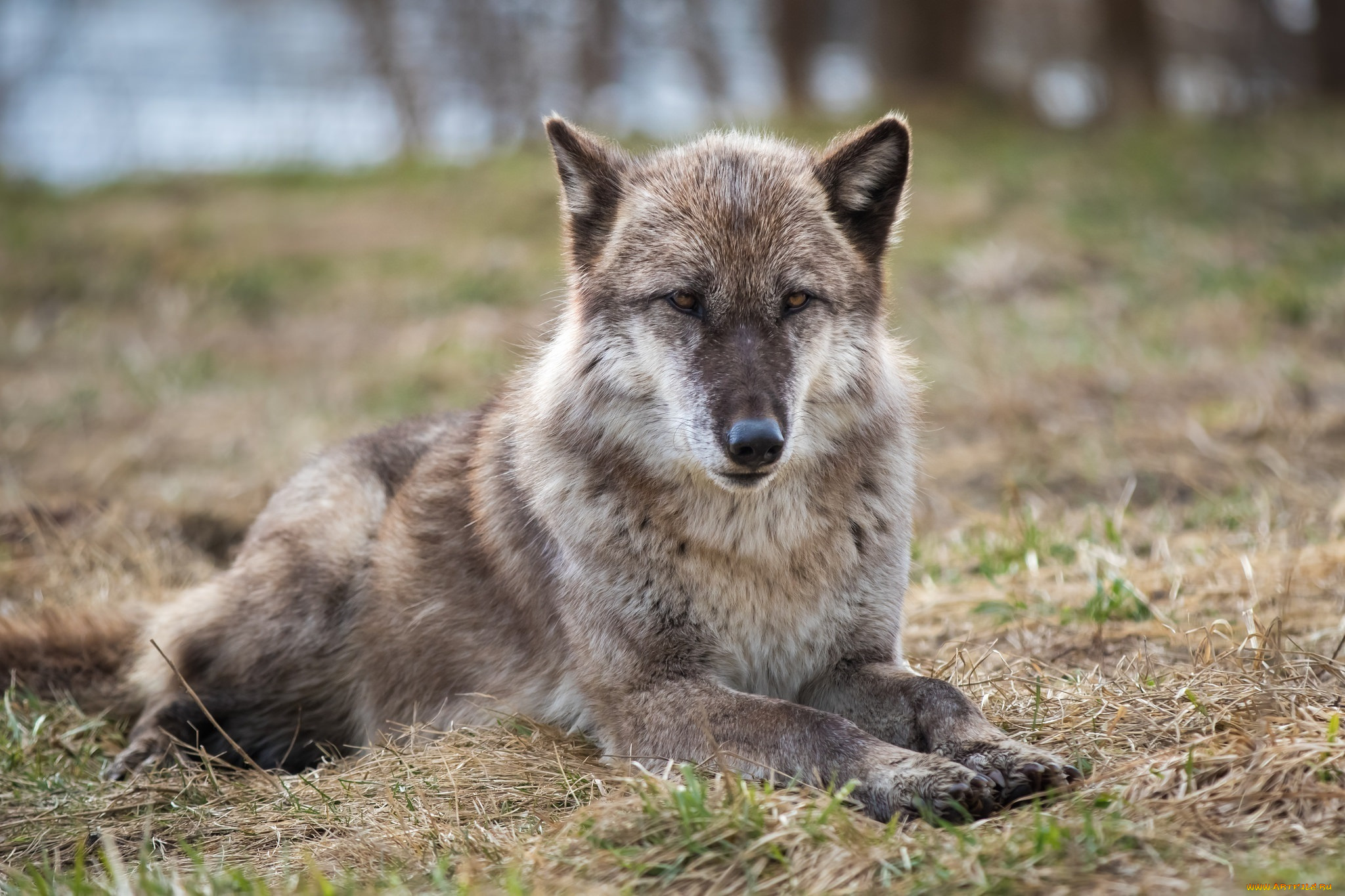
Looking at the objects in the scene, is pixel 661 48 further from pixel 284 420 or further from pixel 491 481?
pixel 491 481

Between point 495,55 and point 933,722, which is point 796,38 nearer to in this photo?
point 495,55

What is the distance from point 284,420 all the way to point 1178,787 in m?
7.38

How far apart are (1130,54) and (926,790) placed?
1538 cm

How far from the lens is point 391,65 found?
62.0 feet

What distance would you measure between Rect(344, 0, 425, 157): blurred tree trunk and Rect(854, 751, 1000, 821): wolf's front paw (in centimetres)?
1724

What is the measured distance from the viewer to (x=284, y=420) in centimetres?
888

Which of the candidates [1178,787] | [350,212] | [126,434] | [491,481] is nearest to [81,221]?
[350,212]

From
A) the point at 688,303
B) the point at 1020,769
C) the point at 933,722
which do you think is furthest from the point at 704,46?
the point at 1020,769

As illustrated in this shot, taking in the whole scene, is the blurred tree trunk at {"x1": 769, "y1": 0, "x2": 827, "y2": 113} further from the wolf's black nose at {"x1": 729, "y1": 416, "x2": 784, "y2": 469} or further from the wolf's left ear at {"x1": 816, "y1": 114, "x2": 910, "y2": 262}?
the wolf's black nose at {"x1": 729, "y1": 416, "x2": 784, "y2": 469}

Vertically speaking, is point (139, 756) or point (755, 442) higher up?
point (755, 442)

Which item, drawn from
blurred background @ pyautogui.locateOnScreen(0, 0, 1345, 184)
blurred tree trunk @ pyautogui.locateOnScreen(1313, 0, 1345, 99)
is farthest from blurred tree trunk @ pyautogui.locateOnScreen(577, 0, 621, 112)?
blurred tree trunk @ pyautogui.locateOnScreen(1313, 0, 1345, 99)

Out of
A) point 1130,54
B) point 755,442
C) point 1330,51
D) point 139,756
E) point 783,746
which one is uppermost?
point 1330,51

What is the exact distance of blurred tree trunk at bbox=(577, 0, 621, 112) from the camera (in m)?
18.4

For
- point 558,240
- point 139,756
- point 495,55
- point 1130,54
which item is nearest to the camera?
point 139,756
